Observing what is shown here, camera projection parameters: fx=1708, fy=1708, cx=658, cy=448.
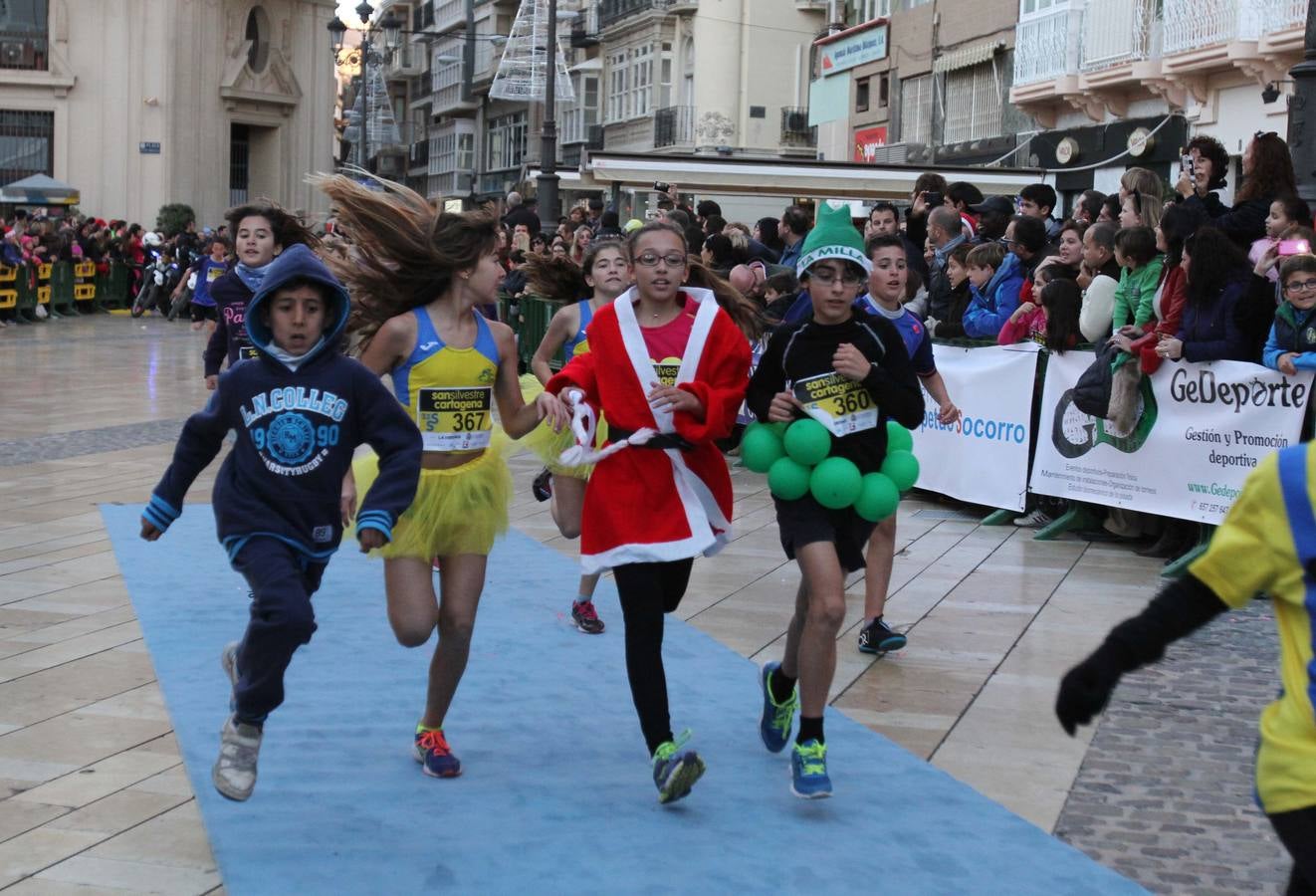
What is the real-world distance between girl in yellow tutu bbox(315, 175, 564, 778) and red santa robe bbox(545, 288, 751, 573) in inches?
9.0

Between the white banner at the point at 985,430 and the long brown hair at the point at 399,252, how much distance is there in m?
5.99

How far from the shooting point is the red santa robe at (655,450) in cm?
556

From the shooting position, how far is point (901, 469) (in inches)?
232

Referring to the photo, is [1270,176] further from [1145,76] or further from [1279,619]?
[1145,76]

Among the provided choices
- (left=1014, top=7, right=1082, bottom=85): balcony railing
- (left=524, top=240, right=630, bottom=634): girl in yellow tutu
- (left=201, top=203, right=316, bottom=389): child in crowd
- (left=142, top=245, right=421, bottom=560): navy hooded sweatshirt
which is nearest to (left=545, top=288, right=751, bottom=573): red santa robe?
(left=142, top=245, right=421, bottom=560): navy hooded sweatshirt

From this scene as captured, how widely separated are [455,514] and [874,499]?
1.41 meters

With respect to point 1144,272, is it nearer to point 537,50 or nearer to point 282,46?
point 537,50

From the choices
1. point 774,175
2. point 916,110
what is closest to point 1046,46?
point 916,110

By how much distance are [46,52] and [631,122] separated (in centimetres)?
1788

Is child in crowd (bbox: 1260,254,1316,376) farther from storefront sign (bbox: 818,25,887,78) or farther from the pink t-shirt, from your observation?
storefront sign (bbox: 818,25,887,78)

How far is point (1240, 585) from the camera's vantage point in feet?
10.1

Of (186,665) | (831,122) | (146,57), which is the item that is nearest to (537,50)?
(831,122)

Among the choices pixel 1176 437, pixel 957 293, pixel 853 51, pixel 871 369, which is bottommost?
pixel 1176 437

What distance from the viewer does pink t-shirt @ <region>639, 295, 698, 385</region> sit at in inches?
224
